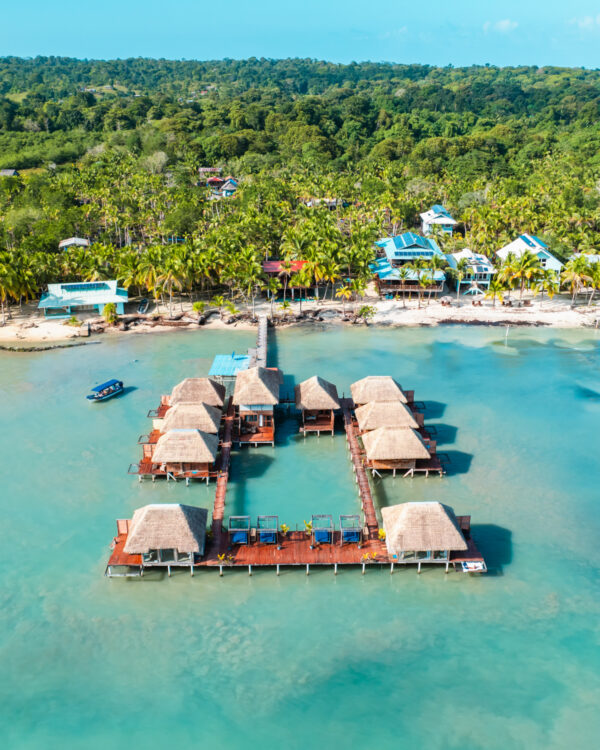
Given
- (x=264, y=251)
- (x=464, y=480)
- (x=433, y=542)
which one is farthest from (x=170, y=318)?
(x=433, y=542)

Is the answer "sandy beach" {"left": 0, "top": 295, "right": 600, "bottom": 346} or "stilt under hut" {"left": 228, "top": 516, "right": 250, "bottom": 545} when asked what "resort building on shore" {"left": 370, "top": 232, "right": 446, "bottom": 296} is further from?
"stilt under hut" {"left": 228, "top": 516, "right": 250, "bottom": 545}

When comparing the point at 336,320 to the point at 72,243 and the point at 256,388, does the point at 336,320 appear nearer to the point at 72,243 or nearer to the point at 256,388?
the point at 256,388

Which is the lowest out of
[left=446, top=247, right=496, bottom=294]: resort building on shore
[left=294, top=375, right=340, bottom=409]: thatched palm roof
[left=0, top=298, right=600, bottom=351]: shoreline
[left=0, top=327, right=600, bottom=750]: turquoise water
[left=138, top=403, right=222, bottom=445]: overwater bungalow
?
[left=0, top=327, right=600, bottom=750]: turquoise water

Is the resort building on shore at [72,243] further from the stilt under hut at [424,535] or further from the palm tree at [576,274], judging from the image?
the stilt under hut at [424,535]

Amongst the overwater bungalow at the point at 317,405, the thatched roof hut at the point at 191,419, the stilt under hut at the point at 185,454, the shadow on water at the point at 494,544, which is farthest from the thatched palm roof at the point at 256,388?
the shadow on water at the point at 494,544

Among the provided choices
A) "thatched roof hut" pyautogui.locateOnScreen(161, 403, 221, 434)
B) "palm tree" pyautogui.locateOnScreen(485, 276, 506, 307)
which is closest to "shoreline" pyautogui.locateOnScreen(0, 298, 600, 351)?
"palm tree" pyautogui.locateOnScreen(485, 276, 506, 307)

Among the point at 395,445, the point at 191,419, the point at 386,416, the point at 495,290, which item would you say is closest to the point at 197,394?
the point at 191,419
